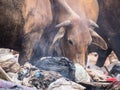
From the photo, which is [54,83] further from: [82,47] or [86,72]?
[82,47]

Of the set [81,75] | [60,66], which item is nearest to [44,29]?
[60,66]

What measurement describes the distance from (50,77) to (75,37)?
1.76m

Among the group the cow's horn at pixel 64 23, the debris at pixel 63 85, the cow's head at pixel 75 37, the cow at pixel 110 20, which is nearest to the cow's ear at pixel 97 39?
the cow's head at pixel 75 37

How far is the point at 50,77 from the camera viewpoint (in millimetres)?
5887

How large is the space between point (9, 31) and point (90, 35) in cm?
134

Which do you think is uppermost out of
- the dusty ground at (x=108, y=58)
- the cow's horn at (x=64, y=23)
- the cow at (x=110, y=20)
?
the cow's horn at (x=64, y=23)

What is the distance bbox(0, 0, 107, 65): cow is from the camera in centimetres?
728

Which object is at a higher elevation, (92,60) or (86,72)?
(86,72)

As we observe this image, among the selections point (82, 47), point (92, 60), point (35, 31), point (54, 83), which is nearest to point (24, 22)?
point (35, 31)

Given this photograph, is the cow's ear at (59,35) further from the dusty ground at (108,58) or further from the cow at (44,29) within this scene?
the dusty ground at (108,58)

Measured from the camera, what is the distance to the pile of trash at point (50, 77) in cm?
548

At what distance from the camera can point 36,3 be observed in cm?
745

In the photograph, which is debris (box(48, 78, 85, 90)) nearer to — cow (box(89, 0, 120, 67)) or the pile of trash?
the pile of trash

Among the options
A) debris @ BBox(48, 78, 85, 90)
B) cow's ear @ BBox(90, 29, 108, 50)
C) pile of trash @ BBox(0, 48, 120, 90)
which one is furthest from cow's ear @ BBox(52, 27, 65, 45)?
debris @ BBox(48, 78, 85, 90)
